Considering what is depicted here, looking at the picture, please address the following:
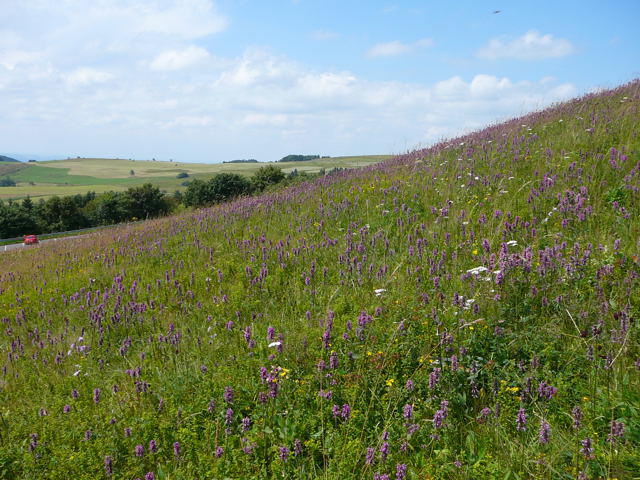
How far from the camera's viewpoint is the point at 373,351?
3.69m

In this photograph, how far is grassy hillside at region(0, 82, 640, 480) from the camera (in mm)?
2783

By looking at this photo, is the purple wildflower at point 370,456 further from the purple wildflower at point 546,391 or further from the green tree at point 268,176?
the green tree at point 268,176

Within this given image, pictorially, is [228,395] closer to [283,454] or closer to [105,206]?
[283,454]

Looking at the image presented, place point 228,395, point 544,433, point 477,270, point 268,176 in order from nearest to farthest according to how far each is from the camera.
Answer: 1. point 544,433
2. point 228,395
3. point 477,270
4. point 268,176

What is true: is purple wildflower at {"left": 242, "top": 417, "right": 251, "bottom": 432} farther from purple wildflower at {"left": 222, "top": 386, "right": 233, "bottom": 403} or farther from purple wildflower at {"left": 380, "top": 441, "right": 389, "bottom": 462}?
purple wildflower at {"left": 380, "top": 441, "right": 389, "bottom": 462}

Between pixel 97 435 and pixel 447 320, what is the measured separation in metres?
3.25

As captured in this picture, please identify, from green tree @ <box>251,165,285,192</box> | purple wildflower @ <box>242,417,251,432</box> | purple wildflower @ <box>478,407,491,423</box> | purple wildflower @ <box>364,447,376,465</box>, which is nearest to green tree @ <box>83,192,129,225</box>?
green tree @ <box>251,165,285,192</box>

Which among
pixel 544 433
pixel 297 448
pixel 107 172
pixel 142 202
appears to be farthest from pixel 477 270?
pixel 107 172

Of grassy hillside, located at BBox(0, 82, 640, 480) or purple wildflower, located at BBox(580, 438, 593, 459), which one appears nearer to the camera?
purple wildflower, located at BBox(580, 438, 593, 459)

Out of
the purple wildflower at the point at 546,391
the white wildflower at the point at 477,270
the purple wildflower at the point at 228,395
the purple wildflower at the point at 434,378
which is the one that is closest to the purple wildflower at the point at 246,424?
the purple wildflower at the point at 228,395

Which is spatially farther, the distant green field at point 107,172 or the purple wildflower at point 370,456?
the distant green field at point 107,172


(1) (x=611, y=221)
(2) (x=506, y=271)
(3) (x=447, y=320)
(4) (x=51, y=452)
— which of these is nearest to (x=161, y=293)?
(4) (x=51, y=452)

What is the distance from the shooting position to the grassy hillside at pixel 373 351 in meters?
2.78

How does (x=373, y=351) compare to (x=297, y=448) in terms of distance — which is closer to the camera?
(x=297, y=448)
